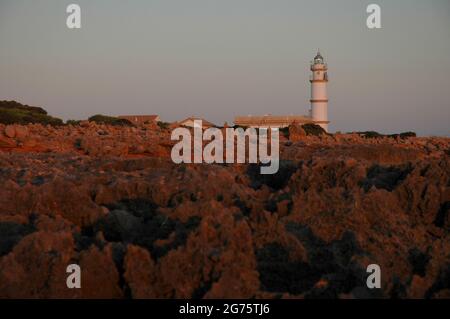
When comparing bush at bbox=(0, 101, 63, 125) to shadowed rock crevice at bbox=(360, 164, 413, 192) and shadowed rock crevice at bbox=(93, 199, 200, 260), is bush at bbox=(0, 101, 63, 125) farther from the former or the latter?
shadowed rock crevice at bbox=(93, 199, 200, 260)

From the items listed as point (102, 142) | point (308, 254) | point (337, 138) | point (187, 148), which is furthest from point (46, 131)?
point (308, 254)

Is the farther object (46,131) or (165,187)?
(46,131)

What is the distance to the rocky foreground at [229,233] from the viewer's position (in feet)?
13.0

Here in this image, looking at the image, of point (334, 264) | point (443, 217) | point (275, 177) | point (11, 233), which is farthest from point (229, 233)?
point (275, 177)

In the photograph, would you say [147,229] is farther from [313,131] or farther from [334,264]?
[313,131]

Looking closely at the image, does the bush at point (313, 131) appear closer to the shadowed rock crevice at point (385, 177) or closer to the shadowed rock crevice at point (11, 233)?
the shadowed rock crevice at point (385, 177)

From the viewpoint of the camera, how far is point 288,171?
7016 millimetres

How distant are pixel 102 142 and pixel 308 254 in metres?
7.50

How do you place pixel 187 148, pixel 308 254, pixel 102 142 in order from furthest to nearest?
pixel 102 142
pixel 187 148
pixel 308 254

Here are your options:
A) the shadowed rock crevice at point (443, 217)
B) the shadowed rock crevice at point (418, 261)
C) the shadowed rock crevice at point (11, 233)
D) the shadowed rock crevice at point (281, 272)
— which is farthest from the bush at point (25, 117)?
the shadowed rock crevice at point (418, 261)
